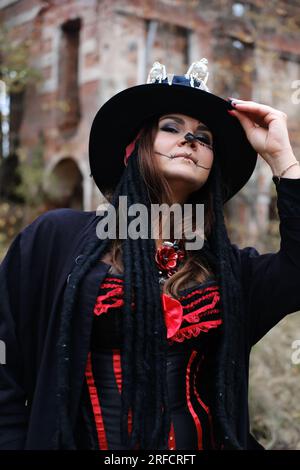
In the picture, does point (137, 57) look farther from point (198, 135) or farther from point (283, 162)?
point (283, 162)

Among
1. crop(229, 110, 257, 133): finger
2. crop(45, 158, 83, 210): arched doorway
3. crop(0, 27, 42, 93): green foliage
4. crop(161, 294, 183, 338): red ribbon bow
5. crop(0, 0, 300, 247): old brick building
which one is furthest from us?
crop(45, 158, 83, 210): arched doorway

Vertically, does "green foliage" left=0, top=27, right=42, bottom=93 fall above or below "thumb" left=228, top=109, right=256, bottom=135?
above

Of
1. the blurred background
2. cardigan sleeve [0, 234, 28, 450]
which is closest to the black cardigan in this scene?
cardigan sleeve [0, 234, 28, 450]

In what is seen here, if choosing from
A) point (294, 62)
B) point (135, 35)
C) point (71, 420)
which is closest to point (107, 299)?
point (71, 420)

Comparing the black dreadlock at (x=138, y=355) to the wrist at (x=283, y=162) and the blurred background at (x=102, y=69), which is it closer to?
the wrist at (x=283, y=162)

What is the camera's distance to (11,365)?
1.93 meters

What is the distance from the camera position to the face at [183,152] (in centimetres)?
210

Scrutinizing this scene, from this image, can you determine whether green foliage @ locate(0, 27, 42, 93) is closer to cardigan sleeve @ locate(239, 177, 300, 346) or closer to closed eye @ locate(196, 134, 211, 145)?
closed eye @ locate(196, 134, 211, 145)


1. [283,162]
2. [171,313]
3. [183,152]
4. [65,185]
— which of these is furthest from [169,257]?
[65,185]

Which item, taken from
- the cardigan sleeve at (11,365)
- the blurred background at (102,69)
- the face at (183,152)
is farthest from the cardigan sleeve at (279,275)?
the blurred background at (102,69)

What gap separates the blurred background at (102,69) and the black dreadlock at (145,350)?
24.5 feet

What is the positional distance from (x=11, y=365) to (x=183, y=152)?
0.95 metres

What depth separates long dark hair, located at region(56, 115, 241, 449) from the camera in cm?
182
